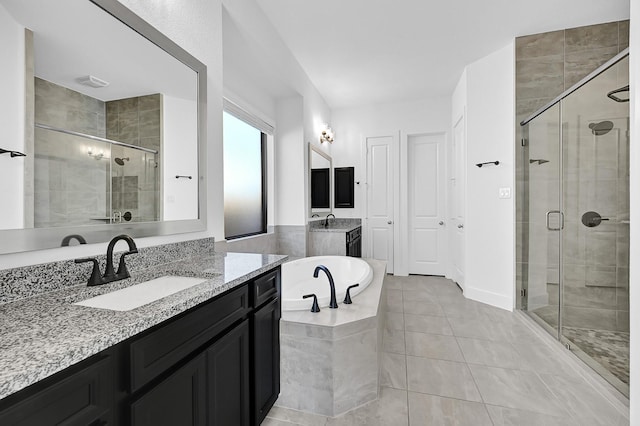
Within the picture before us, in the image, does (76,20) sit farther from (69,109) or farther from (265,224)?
(265,224)

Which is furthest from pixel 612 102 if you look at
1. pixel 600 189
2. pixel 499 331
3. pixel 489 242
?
pixel 499 331

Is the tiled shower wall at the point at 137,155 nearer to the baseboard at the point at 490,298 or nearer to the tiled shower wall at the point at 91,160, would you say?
the tiled shower wall at the point at 91,160

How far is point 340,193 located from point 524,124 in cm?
257

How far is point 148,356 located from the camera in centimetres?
79

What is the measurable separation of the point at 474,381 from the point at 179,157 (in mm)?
2259

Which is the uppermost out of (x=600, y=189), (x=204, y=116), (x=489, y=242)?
(x=204, y=116)

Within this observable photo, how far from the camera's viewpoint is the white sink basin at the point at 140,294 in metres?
0.94

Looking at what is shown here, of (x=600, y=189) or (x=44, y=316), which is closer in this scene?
(x=44, y=316)

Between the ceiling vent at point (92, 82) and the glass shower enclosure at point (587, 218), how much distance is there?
118 inches

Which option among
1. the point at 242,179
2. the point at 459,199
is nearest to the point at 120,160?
the point at 242,179

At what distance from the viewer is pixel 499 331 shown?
2643 millimetres

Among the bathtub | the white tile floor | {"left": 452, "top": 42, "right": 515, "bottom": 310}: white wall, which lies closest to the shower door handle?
{"left": 452, "top": 42, "right": 515, "bottom": 310}: white wall
